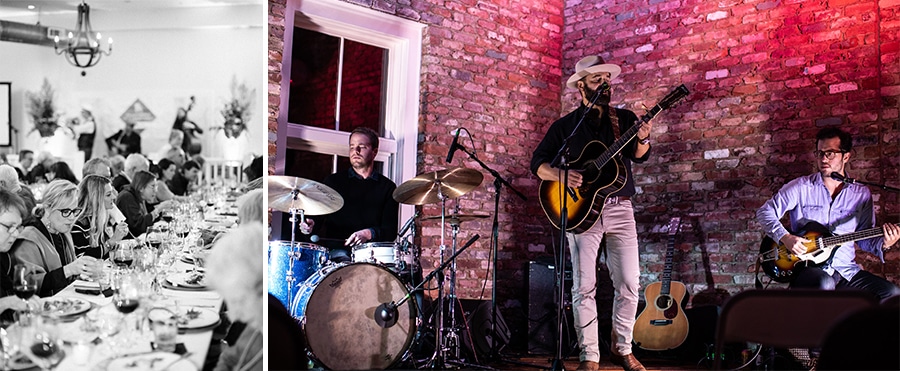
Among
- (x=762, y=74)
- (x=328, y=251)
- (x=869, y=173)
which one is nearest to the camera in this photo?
(x=328, y=251)

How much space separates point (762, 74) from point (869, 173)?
0.96 metres

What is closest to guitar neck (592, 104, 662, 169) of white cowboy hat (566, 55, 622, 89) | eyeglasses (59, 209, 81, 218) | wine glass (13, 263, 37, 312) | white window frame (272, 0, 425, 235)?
white cowboy hat (566, 55, 622, 89)

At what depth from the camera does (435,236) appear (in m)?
5.50

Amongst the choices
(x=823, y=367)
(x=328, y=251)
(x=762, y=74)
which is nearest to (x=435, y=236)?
(x=328, y=251)

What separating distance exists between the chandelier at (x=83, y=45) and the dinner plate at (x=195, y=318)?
73 centimetres

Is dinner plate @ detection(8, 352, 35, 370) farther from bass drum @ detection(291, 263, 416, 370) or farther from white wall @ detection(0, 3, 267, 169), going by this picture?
bass drum @ detection(291, 263, 416, 370)

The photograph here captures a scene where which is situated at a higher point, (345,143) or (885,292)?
(345,143)

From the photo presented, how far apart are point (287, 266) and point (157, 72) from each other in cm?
196

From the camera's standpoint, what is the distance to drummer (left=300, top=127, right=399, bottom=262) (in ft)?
15.8

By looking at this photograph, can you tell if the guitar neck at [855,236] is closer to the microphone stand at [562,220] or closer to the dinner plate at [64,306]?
the microphone stand at [562,220]

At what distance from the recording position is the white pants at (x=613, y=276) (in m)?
4.05

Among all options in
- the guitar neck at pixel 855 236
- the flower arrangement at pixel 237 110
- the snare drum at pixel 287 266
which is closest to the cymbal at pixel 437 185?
the snare drum at pixel 287 266

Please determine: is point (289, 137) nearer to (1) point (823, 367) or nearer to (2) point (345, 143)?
(2) point (345, 143)

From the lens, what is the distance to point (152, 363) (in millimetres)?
2152
